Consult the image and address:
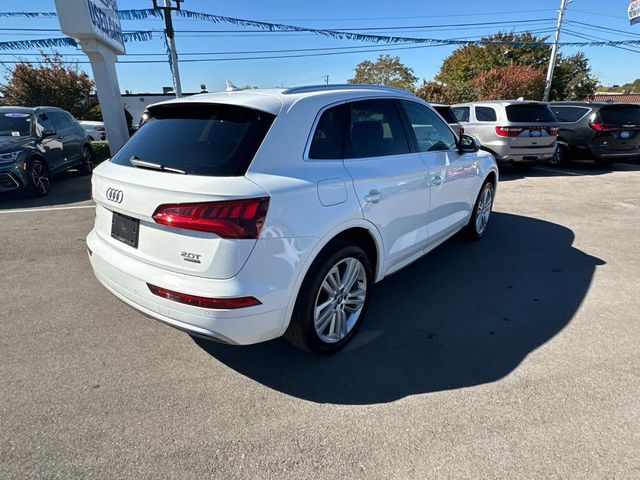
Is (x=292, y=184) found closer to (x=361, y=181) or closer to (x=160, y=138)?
(x=361, y=181)

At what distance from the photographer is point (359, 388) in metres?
2.42

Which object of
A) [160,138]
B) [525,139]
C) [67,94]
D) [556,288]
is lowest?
[556,288]

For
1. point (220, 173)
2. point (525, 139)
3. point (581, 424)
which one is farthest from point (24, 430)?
point (525, 139)

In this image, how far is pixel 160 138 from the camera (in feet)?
8.23

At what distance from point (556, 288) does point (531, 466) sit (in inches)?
91.8

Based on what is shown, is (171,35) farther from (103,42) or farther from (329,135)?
(329,135)

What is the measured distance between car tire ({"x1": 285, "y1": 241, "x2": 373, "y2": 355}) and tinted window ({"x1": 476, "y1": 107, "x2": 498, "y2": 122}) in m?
8.38

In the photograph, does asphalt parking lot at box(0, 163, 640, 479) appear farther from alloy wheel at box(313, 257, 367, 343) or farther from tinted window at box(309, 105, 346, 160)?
tinted window at box(309, 105, 346, 160)

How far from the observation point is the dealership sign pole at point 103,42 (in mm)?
8102

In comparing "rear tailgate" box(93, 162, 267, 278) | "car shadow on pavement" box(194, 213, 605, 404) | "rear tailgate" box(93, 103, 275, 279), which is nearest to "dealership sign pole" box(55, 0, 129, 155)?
"rear tailgate" box(93, 103, 275, 279)

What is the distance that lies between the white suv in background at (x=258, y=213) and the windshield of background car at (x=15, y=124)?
6.93 metres

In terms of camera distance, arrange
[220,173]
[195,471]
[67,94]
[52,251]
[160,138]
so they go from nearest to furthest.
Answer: [195,471], [220,173], [160,138], [52,251], [67,94]

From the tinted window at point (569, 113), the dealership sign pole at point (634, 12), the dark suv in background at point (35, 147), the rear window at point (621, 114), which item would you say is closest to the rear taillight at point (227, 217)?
the dark suv in background at point (35, 147)

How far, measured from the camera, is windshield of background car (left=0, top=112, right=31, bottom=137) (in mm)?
7641
